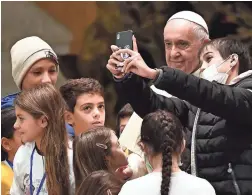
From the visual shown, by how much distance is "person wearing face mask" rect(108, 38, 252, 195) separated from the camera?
3605 mm

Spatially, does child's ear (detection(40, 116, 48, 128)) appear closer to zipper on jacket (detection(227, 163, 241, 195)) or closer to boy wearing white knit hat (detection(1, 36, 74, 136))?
boy wearing white knit hat (detection(1, 36, 74, 136))

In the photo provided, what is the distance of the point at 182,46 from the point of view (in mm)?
4273

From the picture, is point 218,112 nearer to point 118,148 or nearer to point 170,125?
point 170,125

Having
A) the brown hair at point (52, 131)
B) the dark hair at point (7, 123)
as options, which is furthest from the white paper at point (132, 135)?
the dark hair at point (7, 123)

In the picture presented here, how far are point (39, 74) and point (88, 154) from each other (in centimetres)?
85

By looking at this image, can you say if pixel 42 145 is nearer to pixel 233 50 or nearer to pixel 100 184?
pixel 100 184

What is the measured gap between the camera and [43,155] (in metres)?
4.01

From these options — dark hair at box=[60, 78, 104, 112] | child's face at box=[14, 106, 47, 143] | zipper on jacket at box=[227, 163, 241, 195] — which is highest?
dark hair at box=[60, 78, 104, 112]

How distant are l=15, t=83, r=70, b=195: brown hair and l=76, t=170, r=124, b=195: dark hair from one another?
0.22m

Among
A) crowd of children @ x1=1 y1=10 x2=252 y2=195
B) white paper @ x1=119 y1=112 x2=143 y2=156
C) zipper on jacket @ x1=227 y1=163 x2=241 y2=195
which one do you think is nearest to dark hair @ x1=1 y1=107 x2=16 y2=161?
crowd of children @ x1=1 y1=10 x2=252 y2=195

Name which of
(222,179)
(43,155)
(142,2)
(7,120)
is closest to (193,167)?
(222,179)

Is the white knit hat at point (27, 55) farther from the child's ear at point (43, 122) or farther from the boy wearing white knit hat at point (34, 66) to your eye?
the child's ear at point (43, 122)

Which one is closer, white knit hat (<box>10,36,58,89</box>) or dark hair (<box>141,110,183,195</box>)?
dark hair (<box>141,110,183,195</box>)

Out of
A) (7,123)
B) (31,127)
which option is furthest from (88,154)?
(7,123)
